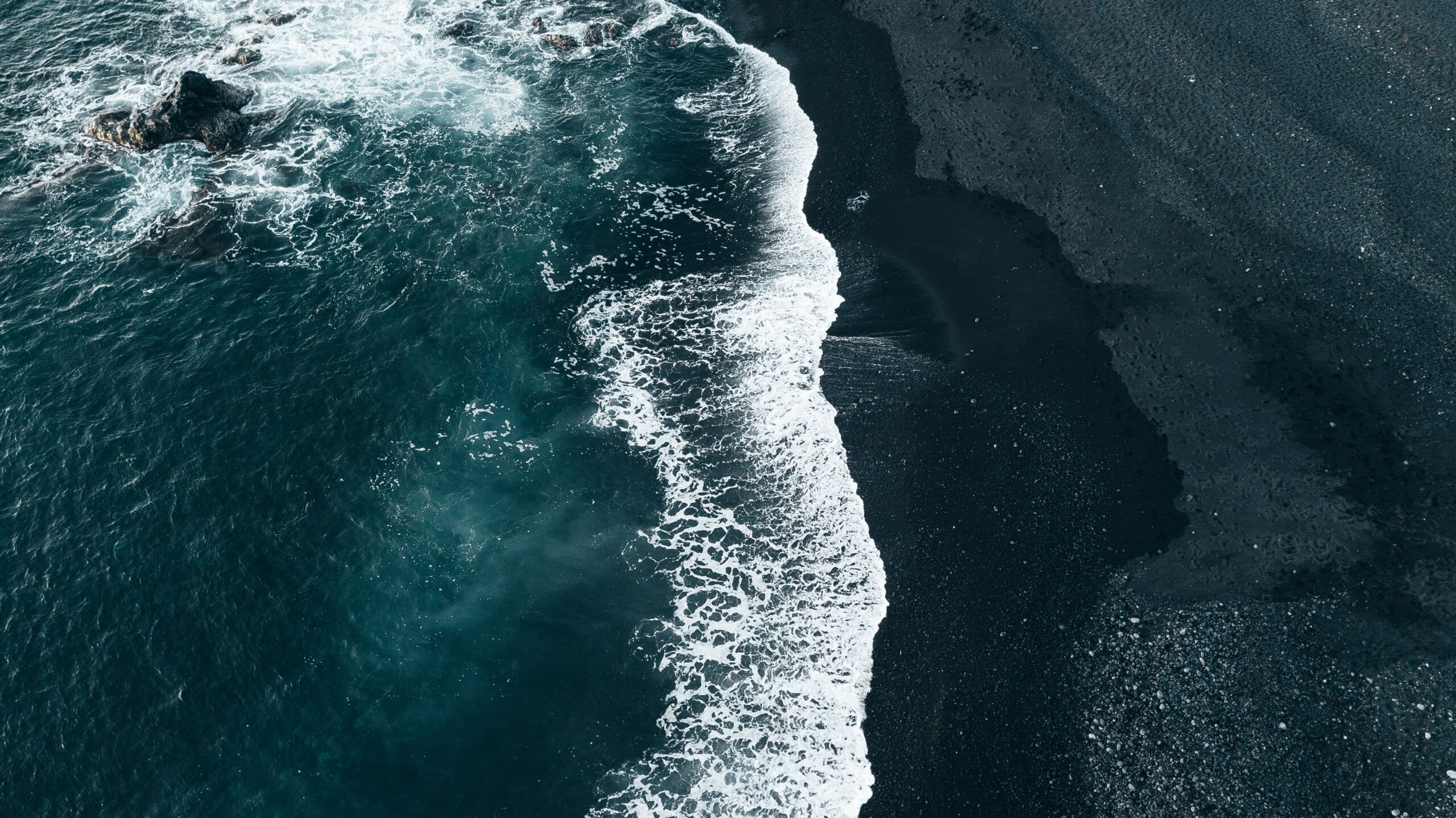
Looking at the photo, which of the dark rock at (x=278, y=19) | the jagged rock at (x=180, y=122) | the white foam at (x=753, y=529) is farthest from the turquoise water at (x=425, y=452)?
the dark rock at (x=278, y=19)

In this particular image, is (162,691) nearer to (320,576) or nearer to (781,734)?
(320,576)

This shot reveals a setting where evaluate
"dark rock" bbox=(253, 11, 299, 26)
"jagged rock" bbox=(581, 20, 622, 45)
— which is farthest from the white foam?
"dark rock" bbox=(253, 11, 299, 26)

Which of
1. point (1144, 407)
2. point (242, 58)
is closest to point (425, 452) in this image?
point (1144, 407)

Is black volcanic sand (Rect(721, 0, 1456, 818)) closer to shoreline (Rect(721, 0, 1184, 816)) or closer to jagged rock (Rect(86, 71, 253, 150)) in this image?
shoreline (Rect(721, 0, 1184, 816))

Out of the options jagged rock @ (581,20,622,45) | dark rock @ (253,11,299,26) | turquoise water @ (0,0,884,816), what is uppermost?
jagged rock @ (581,20,622,45)

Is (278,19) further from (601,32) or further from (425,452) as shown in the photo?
(425,452)

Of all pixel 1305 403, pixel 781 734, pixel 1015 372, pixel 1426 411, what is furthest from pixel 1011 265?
pixel 781 734
